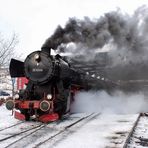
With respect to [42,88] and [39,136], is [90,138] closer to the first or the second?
[39,136]

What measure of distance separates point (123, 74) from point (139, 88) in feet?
7.87

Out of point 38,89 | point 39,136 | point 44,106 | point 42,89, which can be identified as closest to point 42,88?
point 42,89

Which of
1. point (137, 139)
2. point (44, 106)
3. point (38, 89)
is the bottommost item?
point (137, 139)

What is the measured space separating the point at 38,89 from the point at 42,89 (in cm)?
17

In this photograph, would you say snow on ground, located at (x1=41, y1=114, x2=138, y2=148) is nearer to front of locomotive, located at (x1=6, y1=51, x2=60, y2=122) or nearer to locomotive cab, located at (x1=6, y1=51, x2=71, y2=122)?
locomotive cab, located at (x1=6, y1=51, x2=71, y2=122)

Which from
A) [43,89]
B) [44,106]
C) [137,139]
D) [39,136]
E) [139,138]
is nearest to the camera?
[137,139]

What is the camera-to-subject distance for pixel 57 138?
29.3ft

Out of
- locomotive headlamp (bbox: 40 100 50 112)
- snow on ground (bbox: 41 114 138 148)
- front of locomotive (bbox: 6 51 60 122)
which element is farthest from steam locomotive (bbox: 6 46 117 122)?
snow on ground (bbox: 41 114 138 148)

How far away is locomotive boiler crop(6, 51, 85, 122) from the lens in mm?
12477

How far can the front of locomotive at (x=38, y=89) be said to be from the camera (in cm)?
1249

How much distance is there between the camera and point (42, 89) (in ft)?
43.1

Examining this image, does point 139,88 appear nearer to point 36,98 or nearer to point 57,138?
point 36,98

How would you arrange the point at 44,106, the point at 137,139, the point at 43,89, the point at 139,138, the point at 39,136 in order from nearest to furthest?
the point at 137,139 < the point at 139,138 < the point at 39,136 < the point at 44,106 < the point at 43,89

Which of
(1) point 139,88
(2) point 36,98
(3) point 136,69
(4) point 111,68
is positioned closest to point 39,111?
(2) point 36,98
